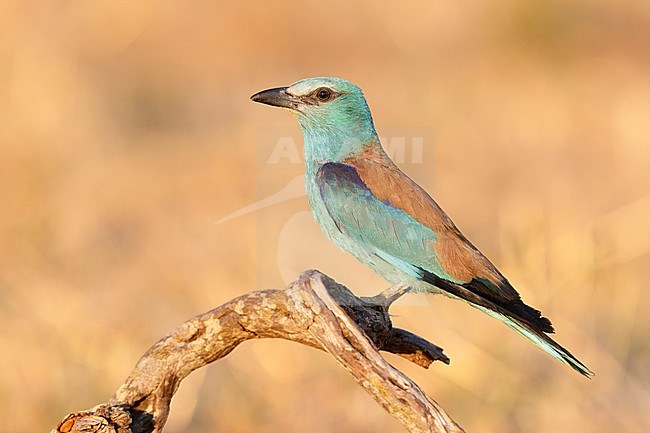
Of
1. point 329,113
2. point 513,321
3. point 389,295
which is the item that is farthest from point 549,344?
point 329,113

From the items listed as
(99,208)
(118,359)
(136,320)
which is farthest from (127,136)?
(118,359)

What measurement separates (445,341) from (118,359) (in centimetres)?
179

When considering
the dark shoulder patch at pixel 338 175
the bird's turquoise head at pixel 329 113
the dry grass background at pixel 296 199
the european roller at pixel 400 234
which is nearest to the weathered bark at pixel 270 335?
the european roller at pixel 400 234

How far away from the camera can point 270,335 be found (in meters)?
4.09

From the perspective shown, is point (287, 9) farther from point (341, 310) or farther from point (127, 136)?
point (341, 310)

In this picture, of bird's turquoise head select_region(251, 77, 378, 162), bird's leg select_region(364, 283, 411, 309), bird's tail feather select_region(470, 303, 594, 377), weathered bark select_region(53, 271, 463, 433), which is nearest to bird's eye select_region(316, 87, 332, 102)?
bird's turquoise head select_region(251, 77, 378, 162)

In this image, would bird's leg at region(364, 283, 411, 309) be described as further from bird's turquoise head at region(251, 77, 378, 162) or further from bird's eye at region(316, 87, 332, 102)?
bird's eye at region(316, 87, 332, 102)

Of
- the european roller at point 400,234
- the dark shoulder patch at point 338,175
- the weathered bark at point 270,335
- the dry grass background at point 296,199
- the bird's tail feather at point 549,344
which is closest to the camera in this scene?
the weathered bark at point 270,335

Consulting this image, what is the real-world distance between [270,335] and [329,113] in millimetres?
1147

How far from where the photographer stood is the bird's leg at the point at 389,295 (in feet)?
14.9

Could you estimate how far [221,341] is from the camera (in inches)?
160

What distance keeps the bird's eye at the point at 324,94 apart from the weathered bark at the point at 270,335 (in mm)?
955

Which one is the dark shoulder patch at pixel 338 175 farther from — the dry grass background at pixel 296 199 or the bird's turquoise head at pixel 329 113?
the dry grass background at pixel 296 199

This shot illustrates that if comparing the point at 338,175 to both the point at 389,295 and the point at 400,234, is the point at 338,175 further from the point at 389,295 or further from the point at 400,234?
the point at 389,295
